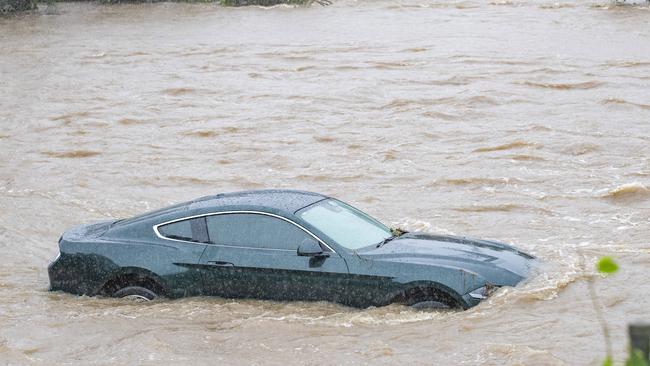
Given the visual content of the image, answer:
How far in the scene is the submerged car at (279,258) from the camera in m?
8.91

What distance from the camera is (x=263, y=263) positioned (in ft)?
30.5

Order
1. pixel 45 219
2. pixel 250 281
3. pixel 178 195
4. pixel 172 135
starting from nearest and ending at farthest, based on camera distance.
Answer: pixel 250 281
pixel 45 219
pixel 178 195
pixel 172 135

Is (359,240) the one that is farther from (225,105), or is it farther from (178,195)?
(225,105)

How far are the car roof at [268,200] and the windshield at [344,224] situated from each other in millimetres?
104

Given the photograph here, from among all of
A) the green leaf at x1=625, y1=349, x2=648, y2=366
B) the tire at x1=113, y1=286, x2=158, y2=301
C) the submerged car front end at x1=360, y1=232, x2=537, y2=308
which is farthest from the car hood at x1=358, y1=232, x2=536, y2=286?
the green leaf at x1=625, y1=349, x2=648, y2=366

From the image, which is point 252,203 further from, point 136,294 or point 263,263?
point 136,294

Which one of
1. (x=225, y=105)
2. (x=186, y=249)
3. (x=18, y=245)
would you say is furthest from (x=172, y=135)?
(x=186, y=249)

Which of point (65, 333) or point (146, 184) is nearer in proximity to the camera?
point (65, 333)

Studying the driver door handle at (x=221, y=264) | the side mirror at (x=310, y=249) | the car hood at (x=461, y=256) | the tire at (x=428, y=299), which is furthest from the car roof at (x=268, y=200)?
the tire at (x=428, y=299)

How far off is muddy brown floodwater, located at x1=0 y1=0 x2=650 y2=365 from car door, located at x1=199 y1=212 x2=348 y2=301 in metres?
0.15

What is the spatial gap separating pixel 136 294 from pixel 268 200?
1488 mm

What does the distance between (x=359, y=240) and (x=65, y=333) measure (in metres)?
2.76

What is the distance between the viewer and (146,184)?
1695 centimetres

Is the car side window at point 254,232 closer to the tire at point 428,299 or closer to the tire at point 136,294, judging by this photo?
the tire at point 136,294
